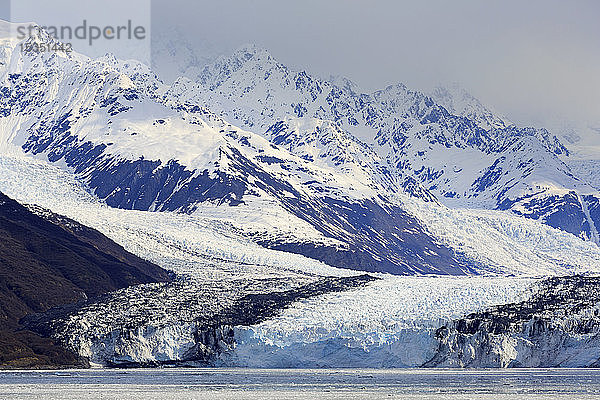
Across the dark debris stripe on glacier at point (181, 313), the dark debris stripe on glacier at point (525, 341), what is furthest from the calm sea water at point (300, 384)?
the dark debris stripe on glacier at point (181, 313)

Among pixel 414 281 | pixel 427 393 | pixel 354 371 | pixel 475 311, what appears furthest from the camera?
pixel 414 281

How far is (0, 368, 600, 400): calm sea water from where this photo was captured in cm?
10350

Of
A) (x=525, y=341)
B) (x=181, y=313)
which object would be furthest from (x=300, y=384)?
(x=181, y=313)

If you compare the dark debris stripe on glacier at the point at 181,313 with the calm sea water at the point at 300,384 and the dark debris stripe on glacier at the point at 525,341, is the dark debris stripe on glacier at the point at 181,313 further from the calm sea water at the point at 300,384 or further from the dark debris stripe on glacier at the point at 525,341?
the dark debris stripe on glacier at the point at 525,341

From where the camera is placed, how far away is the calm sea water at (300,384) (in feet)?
340

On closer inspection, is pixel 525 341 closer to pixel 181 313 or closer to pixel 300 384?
pixel 300 384

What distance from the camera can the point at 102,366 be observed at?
153750mm

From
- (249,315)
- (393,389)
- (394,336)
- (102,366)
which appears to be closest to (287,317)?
(249,315)

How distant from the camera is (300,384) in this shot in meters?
119

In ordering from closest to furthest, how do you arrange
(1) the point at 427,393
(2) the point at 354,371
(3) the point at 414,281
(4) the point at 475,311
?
1. (1) the point at 427,393
2. (2) the point at 354,371
3. (4) the point at 475,311
4. (3) the point at 414,281

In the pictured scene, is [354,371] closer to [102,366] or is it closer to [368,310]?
[368,310]

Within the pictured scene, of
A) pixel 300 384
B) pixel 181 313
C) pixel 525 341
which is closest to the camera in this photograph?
pixel 300 384

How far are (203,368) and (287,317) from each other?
14.5 m

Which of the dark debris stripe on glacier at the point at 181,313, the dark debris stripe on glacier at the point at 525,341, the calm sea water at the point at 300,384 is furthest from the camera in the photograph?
the dark debris stripe on glacier at the point at 181,313
